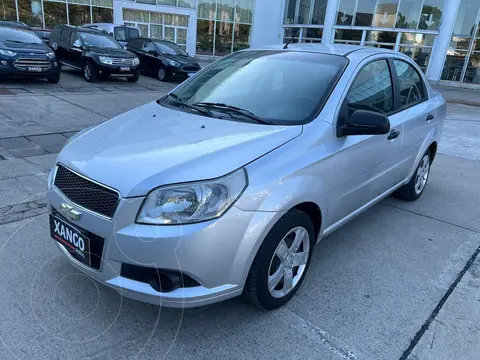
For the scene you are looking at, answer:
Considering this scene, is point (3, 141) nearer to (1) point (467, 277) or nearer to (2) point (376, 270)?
(2) point (376, 270)

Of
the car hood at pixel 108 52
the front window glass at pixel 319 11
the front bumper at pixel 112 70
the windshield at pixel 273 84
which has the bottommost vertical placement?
the front bumper at pixel 112 70

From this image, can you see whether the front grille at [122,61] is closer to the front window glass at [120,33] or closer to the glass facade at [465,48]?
the front window glass at [120,33]

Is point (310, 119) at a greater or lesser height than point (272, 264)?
greater

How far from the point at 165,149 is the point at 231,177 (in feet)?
1.62

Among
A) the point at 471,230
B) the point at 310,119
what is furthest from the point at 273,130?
the point at 471,230

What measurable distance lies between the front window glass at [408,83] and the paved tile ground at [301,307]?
1.25m

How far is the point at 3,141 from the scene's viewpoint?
19.1 feet

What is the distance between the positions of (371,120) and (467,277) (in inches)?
62.6

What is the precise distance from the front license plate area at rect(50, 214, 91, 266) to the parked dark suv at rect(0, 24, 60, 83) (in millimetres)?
9602

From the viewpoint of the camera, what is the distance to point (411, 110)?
155 inches

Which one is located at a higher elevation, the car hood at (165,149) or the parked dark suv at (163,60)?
the car hood at (165,149)

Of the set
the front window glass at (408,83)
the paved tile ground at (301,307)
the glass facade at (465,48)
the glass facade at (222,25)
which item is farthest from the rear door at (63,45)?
the glass facade at (465,48)

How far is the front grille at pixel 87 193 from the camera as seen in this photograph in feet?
6.95

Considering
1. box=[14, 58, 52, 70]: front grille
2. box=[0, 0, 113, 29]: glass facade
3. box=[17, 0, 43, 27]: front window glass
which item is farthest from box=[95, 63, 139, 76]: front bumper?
box=[17, 0, 43, 27]: front window glass
